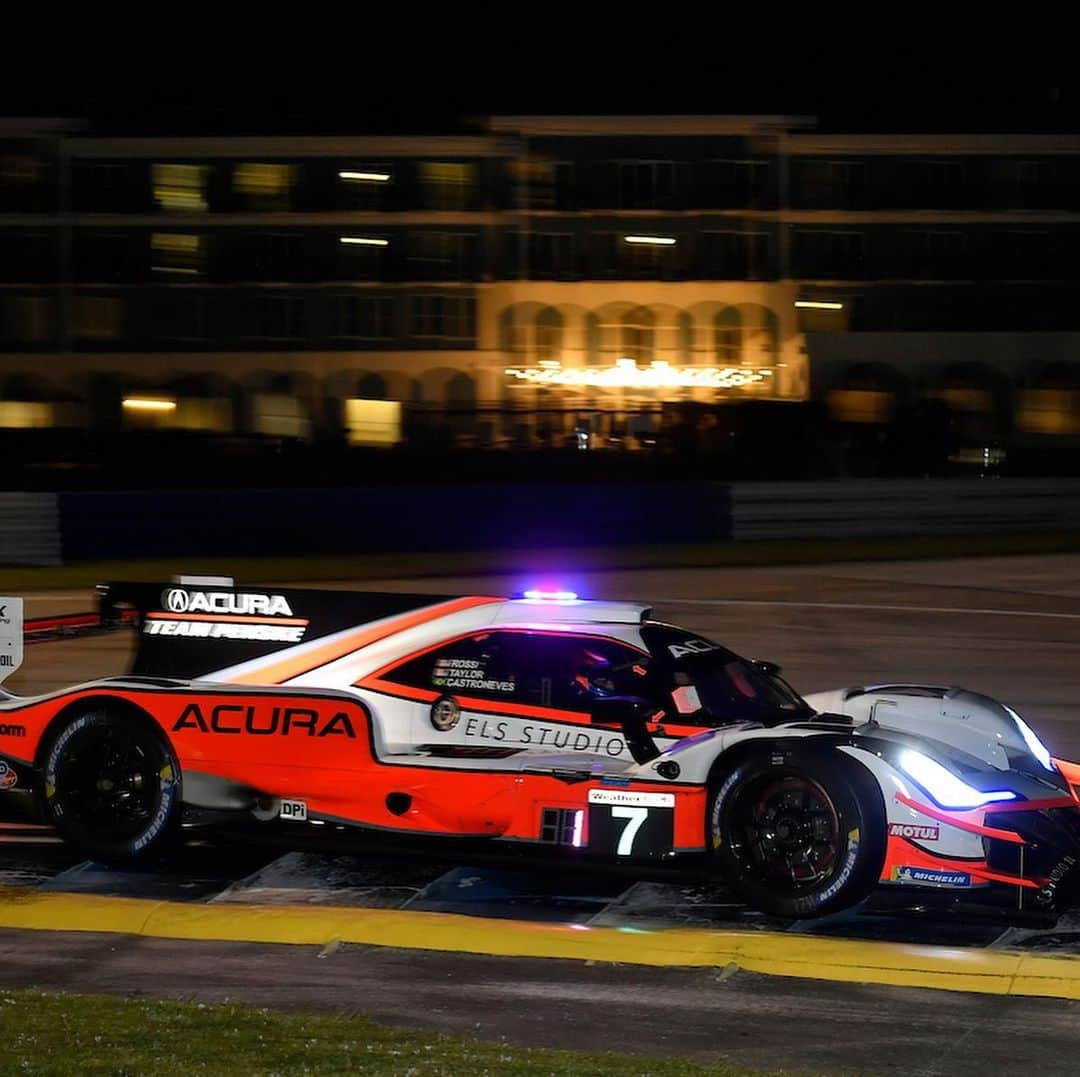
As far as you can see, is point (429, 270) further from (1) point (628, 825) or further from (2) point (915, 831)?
(2) point (915, 831)

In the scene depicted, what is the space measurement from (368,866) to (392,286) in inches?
1705

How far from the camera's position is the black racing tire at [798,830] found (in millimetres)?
7559

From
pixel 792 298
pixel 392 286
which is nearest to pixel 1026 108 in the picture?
pixel 792 298

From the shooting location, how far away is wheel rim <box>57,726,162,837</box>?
8867mm

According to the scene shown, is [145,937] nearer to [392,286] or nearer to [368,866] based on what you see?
[368,866]

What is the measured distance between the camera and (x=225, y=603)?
9094mm

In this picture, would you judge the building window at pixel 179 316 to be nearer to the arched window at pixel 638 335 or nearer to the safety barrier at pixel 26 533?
the arched window at pixel 638 335

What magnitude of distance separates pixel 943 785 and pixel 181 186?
153 feet

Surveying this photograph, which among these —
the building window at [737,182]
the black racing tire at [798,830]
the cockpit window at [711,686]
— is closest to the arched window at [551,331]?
the building window at [737,182]

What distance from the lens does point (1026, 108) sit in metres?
53.6

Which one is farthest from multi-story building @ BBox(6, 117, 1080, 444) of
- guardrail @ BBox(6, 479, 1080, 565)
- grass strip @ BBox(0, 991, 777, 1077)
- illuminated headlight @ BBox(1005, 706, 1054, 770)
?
grass strip @ BBox(0, 991, 777, 1077)

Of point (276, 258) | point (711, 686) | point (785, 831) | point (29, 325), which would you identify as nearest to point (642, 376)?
point (276, 258)

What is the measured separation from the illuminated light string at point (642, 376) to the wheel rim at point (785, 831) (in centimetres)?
4341

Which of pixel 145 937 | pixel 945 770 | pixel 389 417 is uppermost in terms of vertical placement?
pixel 389 417
